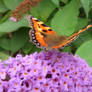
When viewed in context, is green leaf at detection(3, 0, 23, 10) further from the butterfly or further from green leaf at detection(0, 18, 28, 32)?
the butterfly

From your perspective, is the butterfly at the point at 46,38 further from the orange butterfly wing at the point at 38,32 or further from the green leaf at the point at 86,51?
the green leaf at the point at 86,51

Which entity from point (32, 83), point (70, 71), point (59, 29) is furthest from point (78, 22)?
point (32, 83)

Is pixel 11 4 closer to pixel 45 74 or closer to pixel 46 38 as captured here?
pixel 46 38

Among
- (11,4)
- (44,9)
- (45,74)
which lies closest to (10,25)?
(11,4)

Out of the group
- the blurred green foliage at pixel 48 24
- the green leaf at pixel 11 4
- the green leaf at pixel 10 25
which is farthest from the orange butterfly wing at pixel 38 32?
the green leaf at pixel 11 4

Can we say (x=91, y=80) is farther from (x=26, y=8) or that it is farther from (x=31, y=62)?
(x=26, y=8)

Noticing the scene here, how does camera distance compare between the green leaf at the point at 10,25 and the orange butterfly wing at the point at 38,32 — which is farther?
the green leaf at the point at 10,25

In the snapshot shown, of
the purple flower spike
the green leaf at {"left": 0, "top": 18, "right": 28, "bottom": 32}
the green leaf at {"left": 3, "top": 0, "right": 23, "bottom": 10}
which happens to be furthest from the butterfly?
the green leaf at {"left": 3, "top": 0, "right": 23, "bottom": 10}
